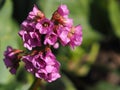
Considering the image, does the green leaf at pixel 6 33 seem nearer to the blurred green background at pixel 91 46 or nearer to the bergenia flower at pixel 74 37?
the blurred green background at pixel 91 46

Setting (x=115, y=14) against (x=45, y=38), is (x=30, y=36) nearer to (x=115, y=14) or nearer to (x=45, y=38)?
(x=45, y=38)

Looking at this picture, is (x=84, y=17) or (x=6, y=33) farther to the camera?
(x=84, y=17)

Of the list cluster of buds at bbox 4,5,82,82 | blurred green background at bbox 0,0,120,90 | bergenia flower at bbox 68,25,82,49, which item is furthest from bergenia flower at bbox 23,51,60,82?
blurred green background at bbox 0,0,120,90

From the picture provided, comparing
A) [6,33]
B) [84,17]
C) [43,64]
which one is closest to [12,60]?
[43,64]

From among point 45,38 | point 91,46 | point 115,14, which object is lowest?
point 91,46

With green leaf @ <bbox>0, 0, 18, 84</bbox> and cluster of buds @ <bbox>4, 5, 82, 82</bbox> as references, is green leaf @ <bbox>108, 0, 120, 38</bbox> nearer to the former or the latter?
green leaf @ <bbox>0, 0, 18, 84</bbox>

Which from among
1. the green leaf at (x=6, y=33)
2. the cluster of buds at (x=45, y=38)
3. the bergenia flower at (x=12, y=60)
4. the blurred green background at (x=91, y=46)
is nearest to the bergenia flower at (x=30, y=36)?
the cluster of buds at (x=45, y=38)

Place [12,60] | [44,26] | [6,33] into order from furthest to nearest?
[6,33] < [12,60] < [44,26]

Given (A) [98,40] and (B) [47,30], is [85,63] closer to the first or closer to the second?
(A) [98,40]
